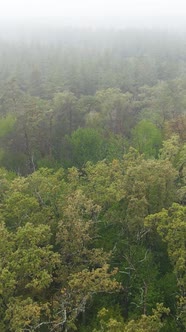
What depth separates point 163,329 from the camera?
990 inches

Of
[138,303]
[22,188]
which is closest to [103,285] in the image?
[138,303]

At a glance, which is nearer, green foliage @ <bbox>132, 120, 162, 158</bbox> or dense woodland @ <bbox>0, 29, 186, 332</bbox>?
dense woodland @ <bbox>0, 29, 186, 332</bbox>

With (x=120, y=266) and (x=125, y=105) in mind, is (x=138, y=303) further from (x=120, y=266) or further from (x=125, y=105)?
(x=125, y=105)

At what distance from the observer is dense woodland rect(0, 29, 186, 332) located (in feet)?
A: 78.9

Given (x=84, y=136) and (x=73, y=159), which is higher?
(x=84, y=136)

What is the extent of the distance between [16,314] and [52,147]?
3333 cm

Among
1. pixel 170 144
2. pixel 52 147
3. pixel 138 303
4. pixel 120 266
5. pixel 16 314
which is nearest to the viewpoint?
pixel 16 314

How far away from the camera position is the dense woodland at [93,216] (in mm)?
24047

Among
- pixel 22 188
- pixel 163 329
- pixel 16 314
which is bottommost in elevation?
pixel 163 329

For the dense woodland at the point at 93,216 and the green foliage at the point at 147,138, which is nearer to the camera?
the dense woodland at the point at 93,216

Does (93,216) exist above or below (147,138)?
below

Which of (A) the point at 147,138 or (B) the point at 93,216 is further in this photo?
(A) the point at 147,138

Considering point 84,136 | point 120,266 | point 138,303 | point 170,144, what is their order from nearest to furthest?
point 138,303 < point 120,266 < point 170,144 < point 84,136

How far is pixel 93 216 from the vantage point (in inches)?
1214
